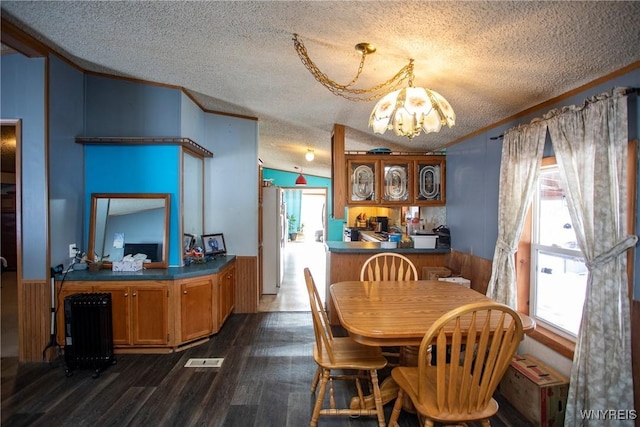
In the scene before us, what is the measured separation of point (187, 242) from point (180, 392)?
1636 millimetres

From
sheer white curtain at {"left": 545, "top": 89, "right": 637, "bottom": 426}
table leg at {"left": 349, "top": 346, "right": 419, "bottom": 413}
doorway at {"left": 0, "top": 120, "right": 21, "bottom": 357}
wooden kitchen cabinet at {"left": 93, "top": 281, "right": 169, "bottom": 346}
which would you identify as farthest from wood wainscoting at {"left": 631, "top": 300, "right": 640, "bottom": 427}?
doorway at {"left": 0, "top": 120, "right": 21, "bottom": 357}

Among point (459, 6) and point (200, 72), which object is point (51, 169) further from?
point (459, 6)

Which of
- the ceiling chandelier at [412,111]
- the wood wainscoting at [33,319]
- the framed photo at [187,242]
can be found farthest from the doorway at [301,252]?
the ceiling chandelier at [412,111]

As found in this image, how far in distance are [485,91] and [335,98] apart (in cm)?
129

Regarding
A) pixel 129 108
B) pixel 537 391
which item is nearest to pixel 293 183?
pixel 129 108

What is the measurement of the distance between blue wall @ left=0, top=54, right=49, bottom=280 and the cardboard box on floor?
390 cm

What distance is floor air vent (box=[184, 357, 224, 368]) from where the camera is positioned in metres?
2.86

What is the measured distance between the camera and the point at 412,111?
5.78ft

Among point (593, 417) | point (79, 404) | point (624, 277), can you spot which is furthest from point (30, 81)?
point (593, 417)

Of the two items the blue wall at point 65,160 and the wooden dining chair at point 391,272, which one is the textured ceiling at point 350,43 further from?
the wooden dining chair at point 391,272

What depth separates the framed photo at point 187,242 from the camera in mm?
3480

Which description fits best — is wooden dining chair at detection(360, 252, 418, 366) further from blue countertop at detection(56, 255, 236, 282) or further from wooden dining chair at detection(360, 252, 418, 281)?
blue countertop at detection(56, 255, 236, 282)

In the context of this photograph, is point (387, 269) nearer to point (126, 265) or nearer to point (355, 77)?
point (355, 77)

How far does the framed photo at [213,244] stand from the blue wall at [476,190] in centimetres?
282
